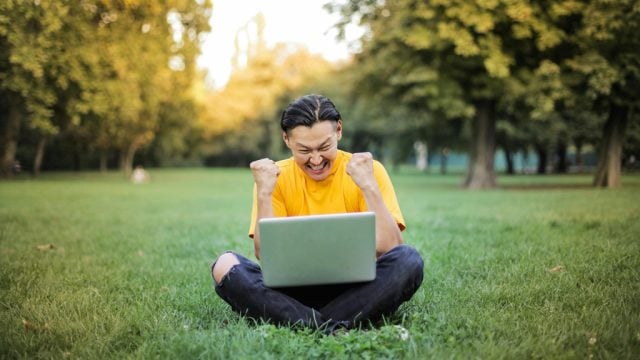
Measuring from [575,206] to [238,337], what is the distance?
999 centimetres

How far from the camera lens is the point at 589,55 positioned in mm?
16609

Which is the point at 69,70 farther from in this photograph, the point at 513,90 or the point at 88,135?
the point at 88,135

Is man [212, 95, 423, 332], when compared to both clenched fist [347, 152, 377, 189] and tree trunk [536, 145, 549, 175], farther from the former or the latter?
tree trunk [536, 145, 549, 175]

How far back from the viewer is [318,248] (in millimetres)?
3115

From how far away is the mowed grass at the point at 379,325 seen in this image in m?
3.18

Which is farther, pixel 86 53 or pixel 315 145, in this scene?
pixel 86 53

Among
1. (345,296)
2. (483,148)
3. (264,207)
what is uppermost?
(483,148)

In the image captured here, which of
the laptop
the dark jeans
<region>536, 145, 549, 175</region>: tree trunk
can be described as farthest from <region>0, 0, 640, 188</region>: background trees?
<region>536, 145, 549, 175</region>: tree trunk

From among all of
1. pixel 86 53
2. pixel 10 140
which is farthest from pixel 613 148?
pixel 10 140

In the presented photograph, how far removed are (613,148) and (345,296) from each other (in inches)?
724

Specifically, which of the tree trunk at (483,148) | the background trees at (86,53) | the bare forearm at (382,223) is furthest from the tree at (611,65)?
the bare forearm at (382,223)

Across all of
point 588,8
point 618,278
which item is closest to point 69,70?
point 618,278

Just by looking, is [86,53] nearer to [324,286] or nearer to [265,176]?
[265,176]

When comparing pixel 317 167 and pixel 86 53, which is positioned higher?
pixel 86 53
